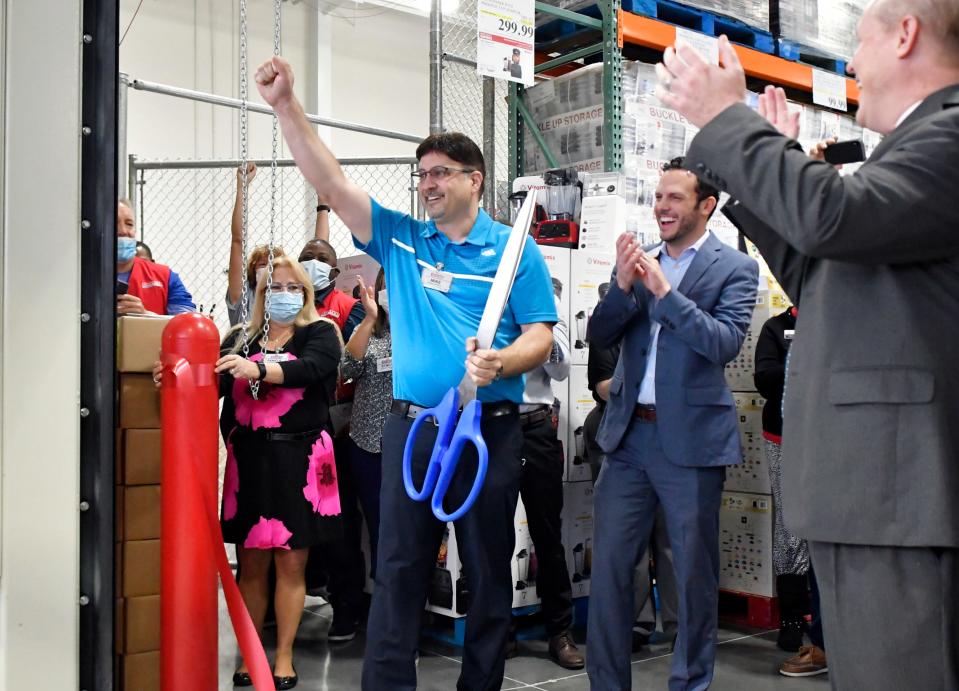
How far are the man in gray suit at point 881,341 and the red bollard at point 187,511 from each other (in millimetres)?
1649

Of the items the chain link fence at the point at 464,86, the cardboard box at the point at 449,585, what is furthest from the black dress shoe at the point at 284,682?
the chain link fence at the point at 464,86

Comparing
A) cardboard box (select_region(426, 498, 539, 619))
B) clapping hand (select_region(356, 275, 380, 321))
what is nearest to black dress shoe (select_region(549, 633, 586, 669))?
cardboard box (select_region(426, 498, 539, 619))

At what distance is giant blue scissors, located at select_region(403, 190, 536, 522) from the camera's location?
7.93 feet

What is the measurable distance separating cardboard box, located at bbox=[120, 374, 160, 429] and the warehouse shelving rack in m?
2.84

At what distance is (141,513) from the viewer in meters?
2.84

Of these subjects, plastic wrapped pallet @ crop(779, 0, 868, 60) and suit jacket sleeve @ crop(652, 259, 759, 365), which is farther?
plastic wrapped pallet @ crop(779, 0, 868, 60)

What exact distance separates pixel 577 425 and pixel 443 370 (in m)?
1.84

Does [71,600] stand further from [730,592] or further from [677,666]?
[730,592]

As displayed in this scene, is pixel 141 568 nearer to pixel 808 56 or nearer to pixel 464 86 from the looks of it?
pixel 464 86

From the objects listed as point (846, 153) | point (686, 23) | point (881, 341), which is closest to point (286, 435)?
point (846, 153)

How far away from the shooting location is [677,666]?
3.12 m

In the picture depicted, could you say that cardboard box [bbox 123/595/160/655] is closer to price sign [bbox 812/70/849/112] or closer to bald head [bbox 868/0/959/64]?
bald head [bbox 868/0/959/64]

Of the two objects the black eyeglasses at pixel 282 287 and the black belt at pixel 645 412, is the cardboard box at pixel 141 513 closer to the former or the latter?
the black eyeglasses at pixel 282 287

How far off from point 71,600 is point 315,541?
151 cm
